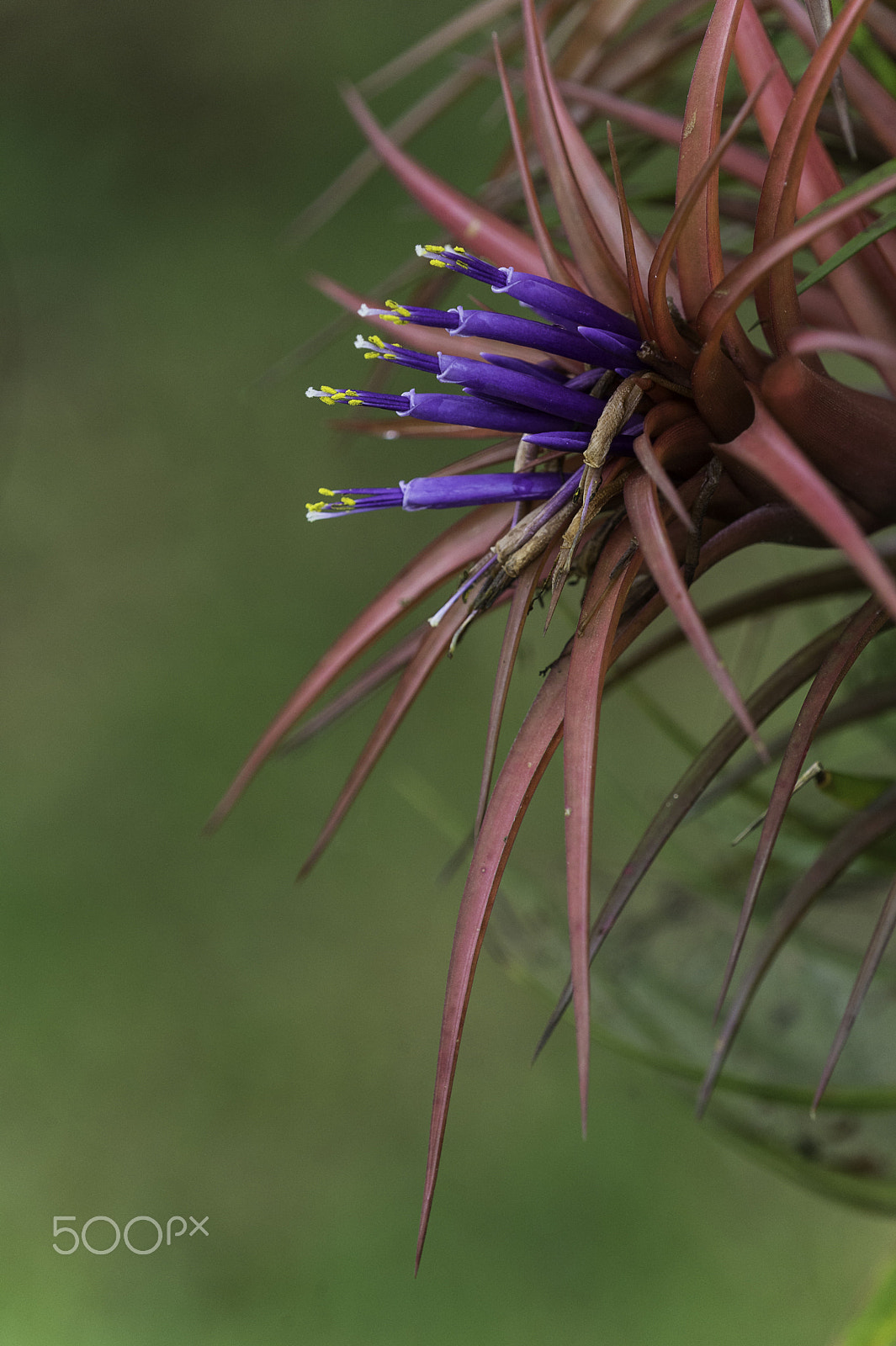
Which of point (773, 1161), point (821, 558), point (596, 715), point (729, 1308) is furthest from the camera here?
point (821, 558)

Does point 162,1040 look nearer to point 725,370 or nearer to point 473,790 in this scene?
point 473,790

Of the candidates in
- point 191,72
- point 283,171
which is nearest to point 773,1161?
point 283,171

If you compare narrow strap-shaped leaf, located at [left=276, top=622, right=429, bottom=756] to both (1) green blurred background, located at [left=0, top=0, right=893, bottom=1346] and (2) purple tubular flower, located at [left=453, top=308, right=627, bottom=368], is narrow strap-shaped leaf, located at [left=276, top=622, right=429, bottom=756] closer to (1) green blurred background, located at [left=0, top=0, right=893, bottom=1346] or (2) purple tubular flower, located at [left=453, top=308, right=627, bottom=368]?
(2) purple tubular flower, located at [left=453, top=308, right=627, bottom=368]

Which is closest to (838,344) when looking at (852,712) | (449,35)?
(852,712)

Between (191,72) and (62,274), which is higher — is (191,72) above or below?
above

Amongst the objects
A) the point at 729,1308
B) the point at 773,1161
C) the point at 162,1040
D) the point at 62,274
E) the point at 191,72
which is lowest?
the point at 729,1308

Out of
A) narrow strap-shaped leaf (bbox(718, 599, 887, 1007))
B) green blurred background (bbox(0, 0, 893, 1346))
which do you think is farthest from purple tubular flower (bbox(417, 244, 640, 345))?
green blurred background (bbox(0, 0, 893, 1346))

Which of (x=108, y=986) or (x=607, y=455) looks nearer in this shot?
(x=607, y=455)
